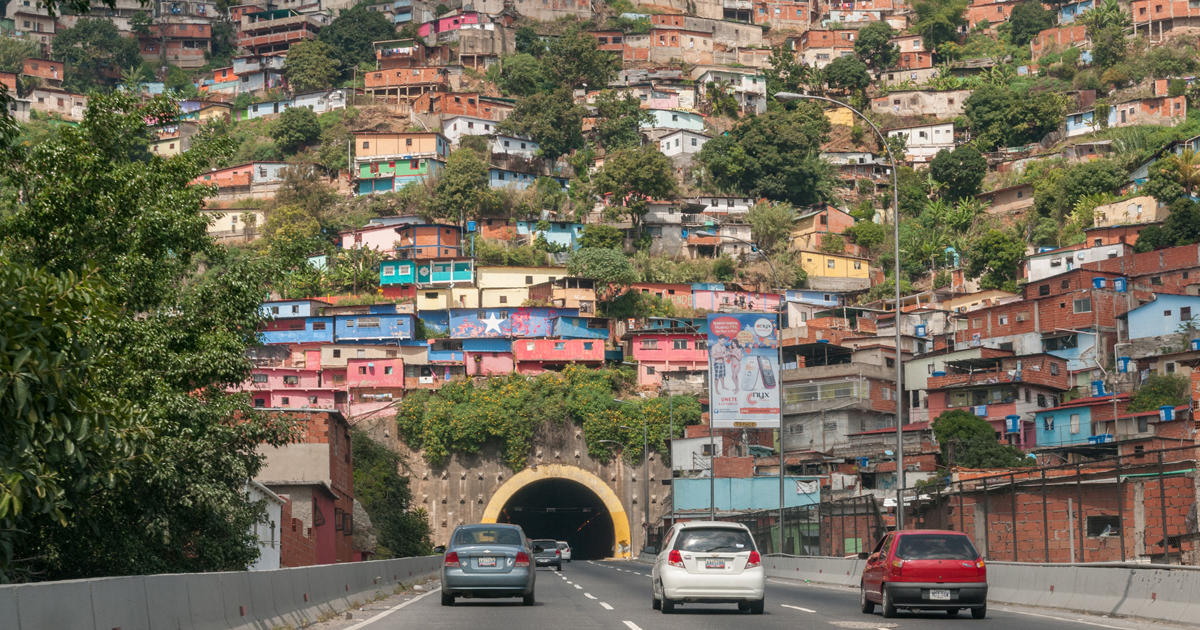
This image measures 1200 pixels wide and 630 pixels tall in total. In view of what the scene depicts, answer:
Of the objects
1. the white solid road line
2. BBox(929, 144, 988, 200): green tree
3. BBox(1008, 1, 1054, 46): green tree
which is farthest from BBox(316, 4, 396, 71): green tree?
the white solid road line

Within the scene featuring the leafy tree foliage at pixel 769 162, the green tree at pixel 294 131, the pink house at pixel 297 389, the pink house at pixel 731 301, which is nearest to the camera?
the pink house at pixel 297 389

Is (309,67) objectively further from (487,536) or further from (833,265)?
(487,536)

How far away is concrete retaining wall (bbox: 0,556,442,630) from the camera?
31.7 feet

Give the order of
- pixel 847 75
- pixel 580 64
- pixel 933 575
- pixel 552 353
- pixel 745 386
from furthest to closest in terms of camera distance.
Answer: pixel 580 64 → pixel 847 75 → pixel 552 353 → pixel 745 386 → pixel 933 575

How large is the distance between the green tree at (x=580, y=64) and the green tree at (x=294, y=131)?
3122 cm

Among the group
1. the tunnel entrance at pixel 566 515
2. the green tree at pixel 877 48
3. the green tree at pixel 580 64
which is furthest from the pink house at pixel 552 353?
the green tree at pixel 877 48

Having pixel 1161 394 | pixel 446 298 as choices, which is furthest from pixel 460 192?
pixel 1161 394

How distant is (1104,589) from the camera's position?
2058 cm

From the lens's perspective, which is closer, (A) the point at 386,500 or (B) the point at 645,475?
(A) the point at 386,500

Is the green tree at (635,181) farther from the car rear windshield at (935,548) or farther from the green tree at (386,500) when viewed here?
the car rear windshield at (935,548)

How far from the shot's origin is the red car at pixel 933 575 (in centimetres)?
2058

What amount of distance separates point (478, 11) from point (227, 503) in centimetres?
15590

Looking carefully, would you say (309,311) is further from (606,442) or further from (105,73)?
(105,73)

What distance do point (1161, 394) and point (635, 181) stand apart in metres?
64.5
